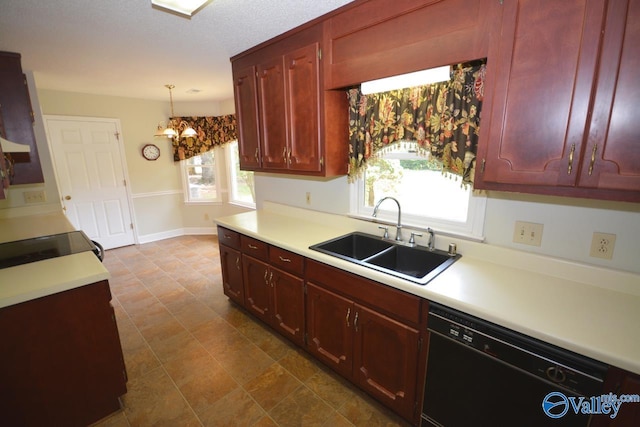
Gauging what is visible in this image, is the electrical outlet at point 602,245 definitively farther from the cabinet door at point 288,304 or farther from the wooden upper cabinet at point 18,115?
the wooden upper cabinet at point 18,115

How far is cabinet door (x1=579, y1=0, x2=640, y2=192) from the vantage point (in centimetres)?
95

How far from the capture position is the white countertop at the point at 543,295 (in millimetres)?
992

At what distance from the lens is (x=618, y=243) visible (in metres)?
1.29

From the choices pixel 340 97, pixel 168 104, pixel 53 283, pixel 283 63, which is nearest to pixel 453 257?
pixel 340 97

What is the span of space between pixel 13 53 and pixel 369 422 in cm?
377

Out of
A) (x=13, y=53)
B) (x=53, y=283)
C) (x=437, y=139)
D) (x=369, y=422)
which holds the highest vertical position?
(x=13, y=53)

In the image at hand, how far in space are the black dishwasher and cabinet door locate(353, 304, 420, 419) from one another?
3.8 inches

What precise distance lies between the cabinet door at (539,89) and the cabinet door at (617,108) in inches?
1.2

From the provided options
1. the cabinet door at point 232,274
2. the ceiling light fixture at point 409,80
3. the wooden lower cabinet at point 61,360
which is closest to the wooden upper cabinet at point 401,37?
the ceiling light fixture at point 409,80

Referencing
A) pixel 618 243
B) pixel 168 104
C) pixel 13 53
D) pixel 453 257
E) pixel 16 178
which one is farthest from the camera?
pixel 168 104

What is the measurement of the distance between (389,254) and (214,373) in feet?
4.90

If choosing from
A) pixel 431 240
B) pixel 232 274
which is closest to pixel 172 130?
A: pixel 232 274

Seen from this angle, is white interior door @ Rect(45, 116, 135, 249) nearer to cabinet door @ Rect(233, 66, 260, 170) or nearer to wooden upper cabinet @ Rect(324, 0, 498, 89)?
cabinet door @ Rect(233, 66, 260, 170)

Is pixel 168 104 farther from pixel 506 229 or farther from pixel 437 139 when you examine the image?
pixel 506 229
